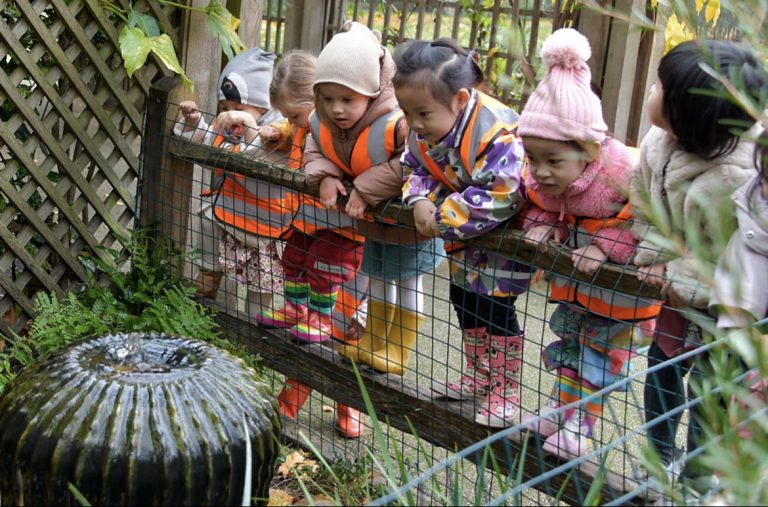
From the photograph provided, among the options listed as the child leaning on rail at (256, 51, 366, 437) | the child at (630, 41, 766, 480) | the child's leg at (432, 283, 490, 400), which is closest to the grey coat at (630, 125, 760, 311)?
the child at (630, 41, 766, 480)

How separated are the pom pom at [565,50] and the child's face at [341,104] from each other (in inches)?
35.6

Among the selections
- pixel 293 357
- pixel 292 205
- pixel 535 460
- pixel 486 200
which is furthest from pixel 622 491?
pixel 292 205

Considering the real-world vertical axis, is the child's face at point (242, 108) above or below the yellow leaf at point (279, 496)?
above

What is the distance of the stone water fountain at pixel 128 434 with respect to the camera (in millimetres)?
2342

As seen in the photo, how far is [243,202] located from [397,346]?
3.42 ft

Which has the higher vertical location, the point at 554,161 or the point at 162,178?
the point at 554,161

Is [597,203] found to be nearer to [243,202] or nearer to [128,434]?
[128,434]

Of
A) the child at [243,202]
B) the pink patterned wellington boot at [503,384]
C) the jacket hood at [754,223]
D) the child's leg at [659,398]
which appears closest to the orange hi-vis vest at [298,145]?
the child at [243,202]

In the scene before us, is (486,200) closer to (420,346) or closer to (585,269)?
(585,269)

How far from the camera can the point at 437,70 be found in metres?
2.89

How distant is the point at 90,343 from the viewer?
276cm

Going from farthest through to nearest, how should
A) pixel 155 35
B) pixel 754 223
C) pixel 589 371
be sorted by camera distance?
pixel 155 35, pixel 589 371, pixel 754 223

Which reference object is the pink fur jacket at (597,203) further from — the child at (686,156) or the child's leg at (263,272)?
the child's leg at (263,272)

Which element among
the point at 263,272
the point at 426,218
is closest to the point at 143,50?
the point at 263,272
